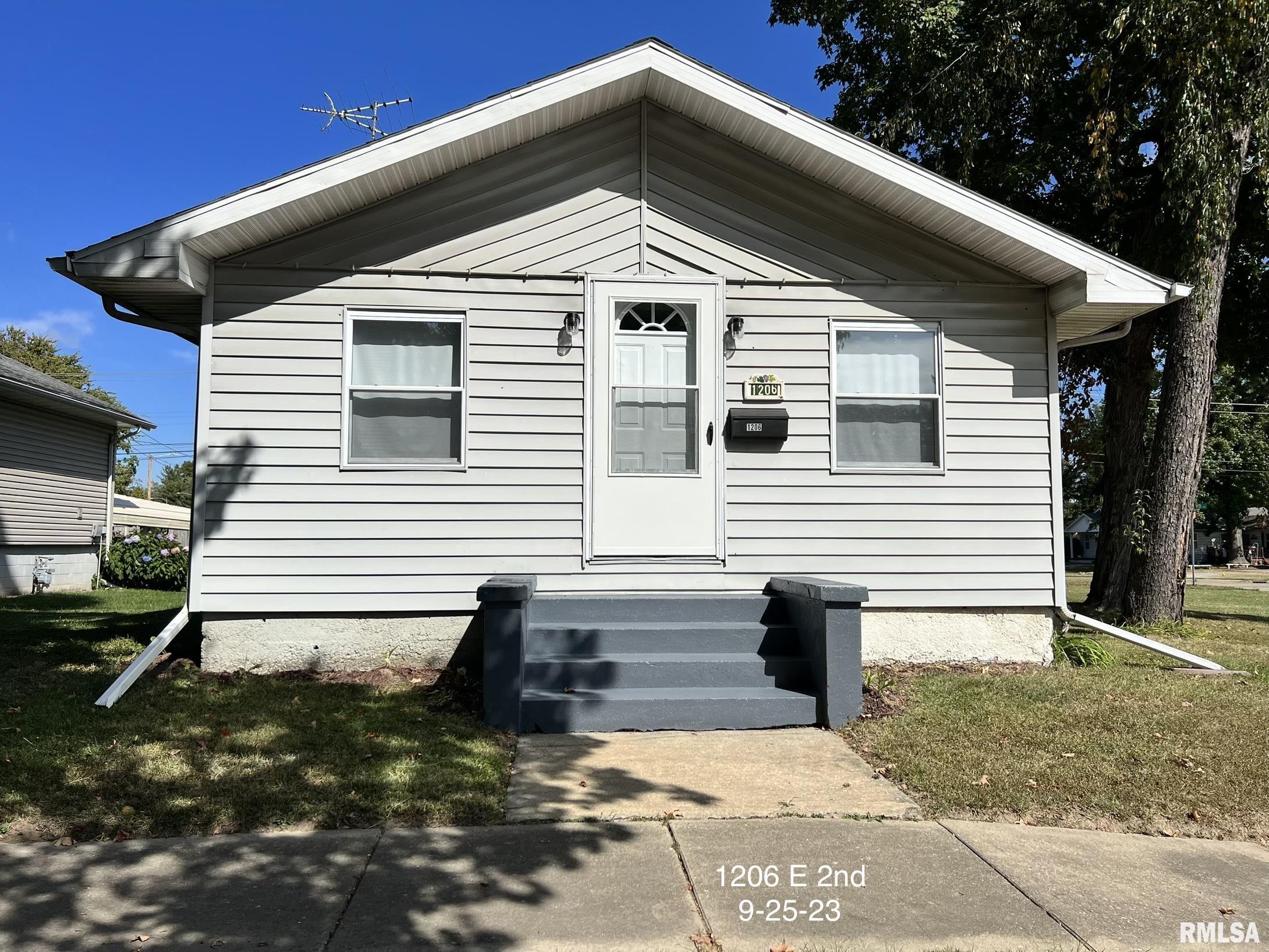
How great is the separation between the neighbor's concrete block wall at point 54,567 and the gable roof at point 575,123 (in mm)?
10208

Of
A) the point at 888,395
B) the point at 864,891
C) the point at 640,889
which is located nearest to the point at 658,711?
the point at 640,889

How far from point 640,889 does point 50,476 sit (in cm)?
1598

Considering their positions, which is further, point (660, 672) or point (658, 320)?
point (658, 320)

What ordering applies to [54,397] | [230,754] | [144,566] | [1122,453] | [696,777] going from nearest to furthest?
[696,777], [230,754], [1122,453], [54,397], [144,566]

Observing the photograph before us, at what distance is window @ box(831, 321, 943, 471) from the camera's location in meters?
6.83

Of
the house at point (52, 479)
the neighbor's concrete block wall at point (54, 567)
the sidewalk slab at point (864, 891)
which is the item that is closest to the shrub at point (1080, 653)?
the sidewalk slab at point (864, 891)

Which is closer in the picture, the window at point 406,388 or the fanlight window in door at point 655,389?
the window at point 406,388

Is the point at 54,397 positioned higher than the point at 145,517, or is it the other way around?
the point at 54,397

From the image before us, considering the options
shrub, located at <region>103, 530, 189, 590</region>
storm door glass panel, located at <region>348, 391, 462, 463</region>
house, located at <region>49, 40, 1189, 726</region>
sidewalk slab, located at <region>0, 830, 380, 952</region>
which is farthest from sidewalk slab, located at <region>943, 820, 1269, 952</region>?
shrub, located at <region>103, 530, 189, 590</region>

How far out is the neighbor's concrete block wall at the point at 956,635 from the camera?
6629mm

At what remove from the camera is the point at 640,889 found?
306cm

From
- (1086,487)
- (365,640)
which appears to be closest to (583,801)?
(365,640)

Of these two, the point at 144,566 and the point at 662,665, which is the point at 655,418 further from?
the point at 144,566

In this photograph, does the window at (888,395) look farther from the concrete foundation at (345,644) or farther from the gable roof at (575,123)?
the concrete foundation at (345,644)
